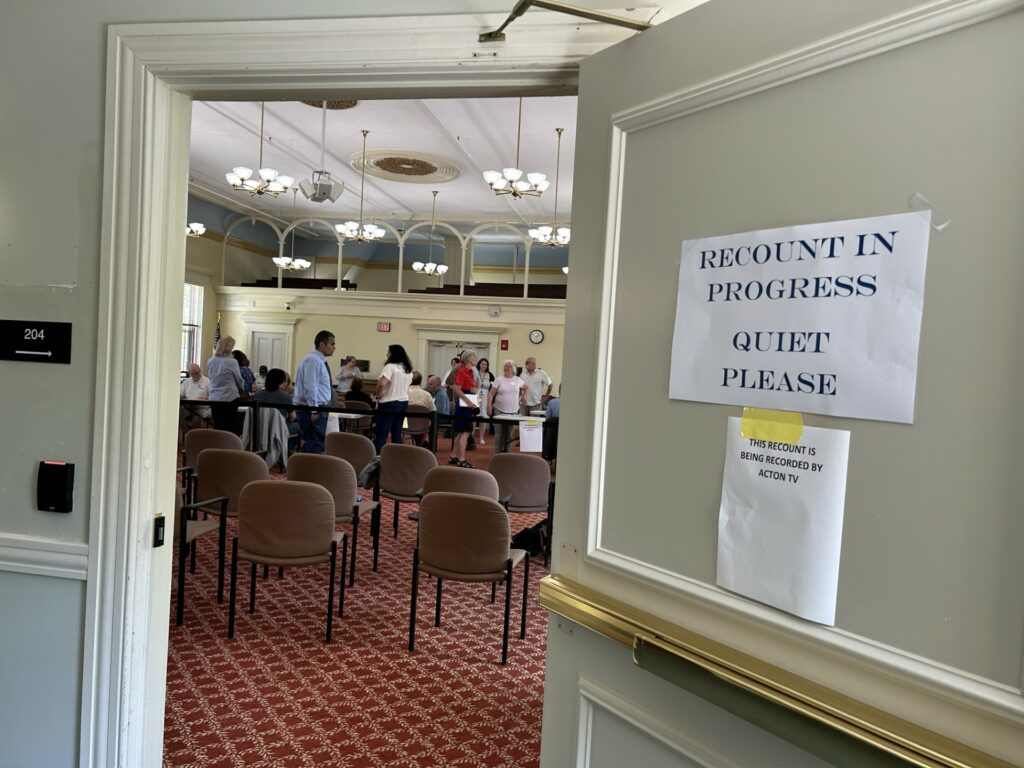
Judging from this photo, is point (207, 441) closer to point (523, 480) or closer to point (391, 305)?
point (523, 480)

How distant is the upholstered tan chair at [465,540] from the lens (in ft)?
11.8

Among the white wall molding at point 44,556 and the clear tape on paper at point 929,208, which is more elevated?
the clear tape on paper at point 929,208

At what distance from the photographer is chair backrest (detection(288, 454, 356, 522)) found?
4.63m

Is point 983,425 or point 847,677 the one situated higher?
point 983,425

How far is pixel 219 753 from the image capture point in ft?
8.89

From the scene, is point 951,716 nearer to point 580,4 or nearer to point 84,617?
point 580,4

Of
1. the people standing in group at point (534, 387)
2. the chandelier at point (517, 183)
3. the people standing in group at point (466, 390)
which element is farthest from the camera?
the people standing in group at point (534, 387)

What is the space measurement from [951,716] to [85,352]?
7.05ft

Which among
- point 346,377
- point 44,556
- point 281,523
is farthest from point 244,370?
point 44,556

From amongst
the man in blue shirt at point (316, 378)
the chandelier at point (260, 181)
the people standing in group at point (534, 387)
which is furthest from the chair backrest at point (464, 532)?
the people standing in group at point (534, 387)

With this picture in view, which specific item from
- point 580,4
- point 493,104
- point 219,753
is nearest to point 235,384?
point 493,104

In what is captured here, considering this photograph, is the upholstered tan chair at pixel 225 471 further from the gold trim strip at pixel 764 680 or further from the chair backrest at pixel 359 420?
the chair backrest at pixel 359 420

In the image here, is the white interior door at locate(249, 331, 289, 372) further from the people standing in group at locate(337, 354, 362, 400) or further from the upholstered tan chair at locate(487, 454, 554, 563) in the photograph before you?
the upholstered tan chair at locate(487, 454, 554, 563)

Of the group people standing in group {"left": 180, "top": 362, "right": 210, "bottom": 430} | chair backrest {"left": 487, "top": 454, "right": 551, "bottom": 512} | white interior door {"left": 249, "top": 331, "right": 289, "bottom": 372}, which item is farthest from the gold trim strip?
white interior door {"left": 249, "top": 331, "right": 289, "bottom": 372}
